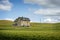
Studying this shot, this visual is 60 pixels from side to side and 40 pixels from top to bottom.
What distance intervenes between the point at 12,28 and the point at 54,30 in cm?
294

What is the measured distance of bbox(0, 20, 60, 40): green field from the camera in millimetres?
7949

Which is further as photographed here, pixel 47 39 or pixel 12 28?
pixel 12 28

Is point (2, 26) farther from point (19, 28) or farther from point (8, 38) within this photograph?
point (8, 38)

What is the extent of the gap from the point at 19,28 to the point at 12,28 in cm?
48

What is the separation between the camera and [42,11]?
878 centimetres

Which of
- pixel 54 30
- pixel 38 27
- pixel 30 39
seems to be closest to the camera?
pixel 30 39

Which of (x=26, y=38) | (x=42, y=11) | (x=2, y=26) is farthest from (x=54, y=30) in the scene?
(x=2, y=26)

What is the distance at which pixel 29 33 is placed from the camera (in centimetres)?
932

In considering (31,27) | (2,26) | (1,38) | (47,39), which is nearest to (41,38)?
(47,39)

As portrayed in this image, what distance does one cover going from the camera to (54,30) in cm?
946

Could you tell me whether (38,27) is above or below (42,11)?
below

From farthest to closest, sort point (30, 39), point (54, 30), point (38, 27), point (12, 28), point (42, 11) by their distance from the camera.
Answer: point (38, 27) < point (12, 28) < point (54, 30) < point (42, 11) < point (30, 39)

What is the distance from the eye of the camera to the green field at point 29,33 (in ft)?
26.1

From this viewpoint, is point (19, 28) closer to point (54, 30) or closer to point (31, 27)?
point (31, 27)
